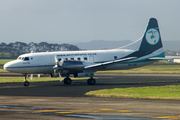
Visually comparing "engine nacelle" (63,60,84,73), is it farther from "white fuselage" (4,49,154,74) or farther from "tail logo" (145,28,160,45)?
"tail logo" (145,28,160,45)

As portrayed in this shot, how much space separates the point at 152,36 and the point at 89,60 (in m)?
11.1

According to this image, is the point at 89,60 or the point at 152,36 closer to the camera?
the point at 89,60

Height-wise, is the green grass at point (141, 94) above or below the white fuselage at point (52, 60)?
below

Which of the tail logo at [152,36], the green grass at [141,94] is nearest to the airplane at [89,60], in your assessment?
the tail logo at [152,36]

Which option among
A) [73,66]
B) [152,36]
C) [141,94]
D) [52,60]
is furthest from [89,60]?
[141,94]

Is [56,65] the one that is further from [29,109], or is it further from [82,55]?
[29,109]

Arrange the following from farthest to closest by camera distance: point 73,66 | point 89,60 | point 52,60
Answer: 1. point 89,60
2. point 52,60
3. point 73,66

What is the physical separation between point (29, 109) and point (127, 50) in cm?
2739

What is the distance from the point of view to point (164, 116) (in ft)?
48.3

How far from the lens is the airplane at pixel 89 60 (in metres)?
37.0

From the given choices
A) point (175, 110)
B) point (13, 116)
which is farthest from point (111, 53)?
point (13, 116)

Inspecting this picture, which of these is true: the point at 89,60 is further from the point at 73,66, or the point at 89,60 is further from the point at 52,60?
the point at 52,60

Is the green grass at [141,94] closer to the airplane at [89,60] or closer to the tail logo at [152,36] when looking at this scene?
the airplane at [89,60]

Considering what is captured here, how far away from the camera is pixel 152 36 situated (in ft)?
147
